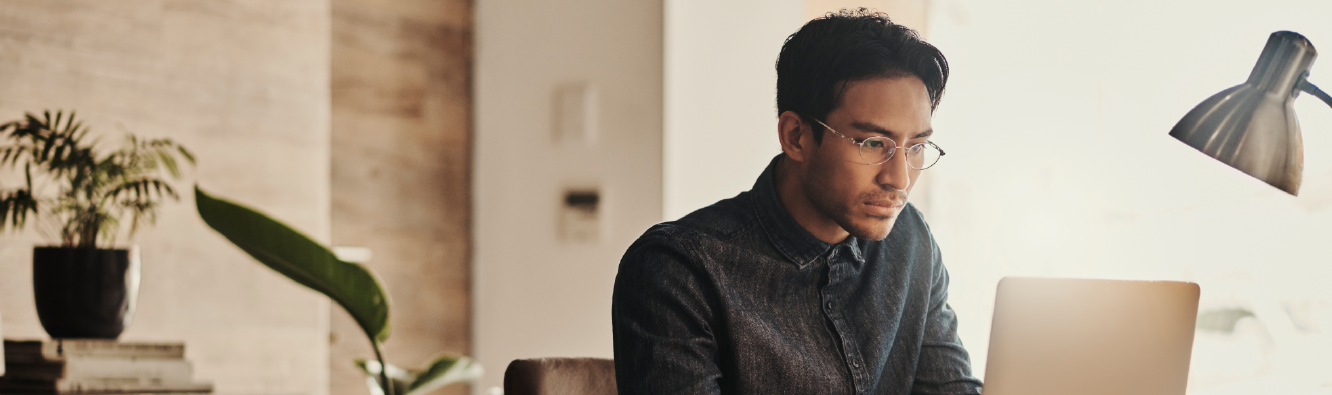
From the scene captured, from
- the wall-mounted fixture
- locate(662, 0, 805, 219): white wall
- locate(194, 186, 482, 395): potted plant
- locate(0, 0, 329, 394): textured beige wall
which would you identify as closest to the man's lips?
locate(194, 186, 482, 395): potted plant

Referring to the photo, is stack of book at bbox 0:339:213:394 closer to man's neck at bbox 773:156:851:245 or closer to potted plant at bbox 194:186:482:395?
potted plant at bbox 194:186:482:395

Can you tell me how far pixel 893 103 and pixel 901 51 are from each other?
0.06 meters

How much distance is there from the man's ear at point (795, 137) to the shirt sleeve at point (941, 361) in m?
0.25

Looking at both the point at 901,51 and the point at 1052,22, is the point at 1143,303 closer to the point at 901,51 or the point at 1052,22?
the point at 901,51

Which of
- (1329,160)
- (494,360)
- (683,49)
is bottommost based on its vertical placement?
(494,360)

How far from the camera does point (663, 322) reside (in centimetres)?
107

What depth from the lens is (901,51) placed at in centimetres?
112

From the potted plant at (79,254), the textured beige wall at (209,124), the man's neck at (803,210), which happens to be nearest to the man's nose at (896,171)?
the man's neck at (803,210)

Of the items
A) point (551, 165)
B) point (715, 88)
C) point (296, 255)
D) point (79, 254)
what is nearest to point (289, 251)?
point (296, 255)

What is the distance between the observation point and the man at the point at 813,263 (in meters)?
1.09

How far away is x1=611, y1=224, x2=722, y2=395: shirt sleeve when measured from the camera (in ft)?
3.44

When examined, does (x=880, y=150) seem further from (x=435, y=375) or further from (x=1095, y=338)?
(x=435, y=375)

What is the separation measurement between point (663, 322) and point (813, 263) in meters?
0.21

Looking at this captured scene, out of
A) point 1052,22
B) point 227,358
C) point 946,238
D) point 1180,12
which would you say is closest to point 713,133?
point 946,238
